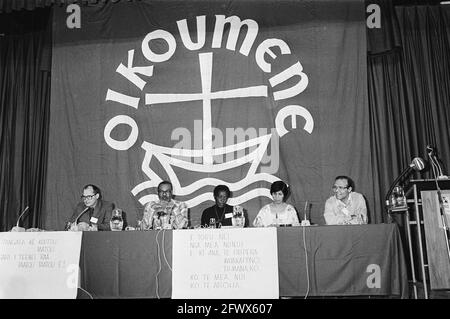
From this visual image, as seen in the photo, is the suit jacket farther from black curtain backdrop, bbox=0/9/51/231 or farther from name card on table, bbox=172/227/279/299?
name card on table, bbox=172/227/279/299

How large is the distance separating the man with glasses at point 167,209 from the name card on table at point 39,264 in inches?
33.9

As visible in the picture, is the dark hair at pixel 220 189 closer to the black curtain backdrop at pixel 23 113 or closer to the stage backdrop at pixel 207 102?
the stage backdrop at pixel 207 102

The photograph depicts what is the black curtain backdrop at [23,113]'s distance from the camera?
6.03m

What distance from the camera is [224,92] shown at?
5.58m

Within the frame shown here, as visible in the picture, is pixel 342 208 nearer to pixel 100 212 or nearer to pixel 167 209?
pixel 167 209

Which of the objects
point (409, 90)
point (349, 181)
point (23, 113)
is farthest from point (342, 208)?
point (23, 113)

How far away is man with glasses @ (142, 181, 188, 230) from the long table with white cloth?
2.18ft

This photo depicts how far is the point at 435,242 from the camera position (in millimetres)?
3916

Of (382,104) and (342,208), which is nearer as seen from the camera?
(342,208)

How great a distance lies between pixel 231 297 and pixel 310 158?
7.45 ft

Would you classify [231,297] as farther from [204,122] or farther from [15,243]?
[204,122]

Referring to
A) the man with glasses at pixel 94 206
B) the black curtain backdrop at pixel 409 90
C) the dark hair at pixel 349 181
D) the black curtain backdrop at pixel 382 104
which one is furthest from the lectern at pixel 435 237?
the man with glasses at pixel 94 206

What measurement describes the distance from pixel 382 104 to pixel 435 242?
7.07ft

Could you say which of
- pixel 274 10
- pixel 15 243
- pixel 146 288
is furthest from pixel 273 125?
pixel 15 243
